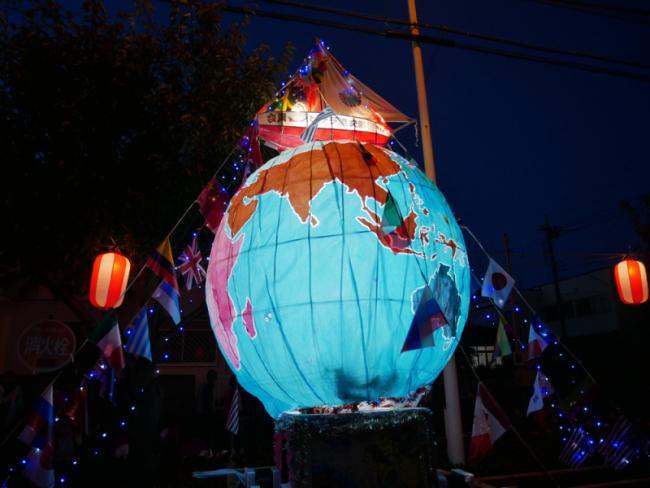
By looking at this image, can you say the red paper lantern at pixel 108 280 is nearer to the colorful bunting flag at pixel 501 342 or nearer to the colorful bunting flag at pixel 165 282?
the colorful bunting flag at pixel 165 282

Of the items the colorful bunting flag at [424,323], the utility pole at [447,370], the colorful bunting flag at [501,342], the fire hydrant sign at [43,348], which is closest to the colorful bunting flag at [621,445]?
the colorful bunting flag at [501,342]

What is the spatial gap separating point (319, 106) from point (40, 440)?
5137mm

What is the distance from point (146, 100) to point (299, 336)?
23.4 ft

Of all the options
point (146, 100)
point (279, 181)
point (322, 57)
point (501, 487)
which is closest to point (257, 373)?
point (279, 181)

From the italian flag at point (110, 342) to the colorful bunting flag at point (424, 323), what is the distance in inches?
145

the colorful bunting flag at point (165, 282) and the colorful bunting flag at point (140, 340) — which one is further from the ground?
the colorful bunting flag at point (165, 282)

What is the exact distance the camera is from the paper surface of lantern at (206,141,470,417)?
411 cm

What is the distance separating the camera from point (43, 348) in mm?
15289

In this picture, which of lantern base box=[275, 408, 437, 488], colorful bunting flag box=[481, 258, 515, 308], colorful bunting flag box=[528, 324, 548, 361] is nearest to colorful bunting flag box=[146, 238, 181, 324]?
lantern base box=[275, 408, 437, 488]

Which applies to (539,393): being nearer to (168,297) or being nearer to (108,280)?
(168,297)

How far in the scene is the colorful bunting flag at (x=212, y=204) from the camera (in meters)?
6.63

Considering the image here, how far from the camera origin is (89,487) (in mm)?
9938

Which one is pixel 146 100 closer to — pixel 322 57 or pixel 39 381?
pixel 322 57

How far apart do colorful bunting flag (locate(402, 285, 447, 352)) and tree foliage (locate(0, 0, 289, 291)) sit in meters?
6.51
